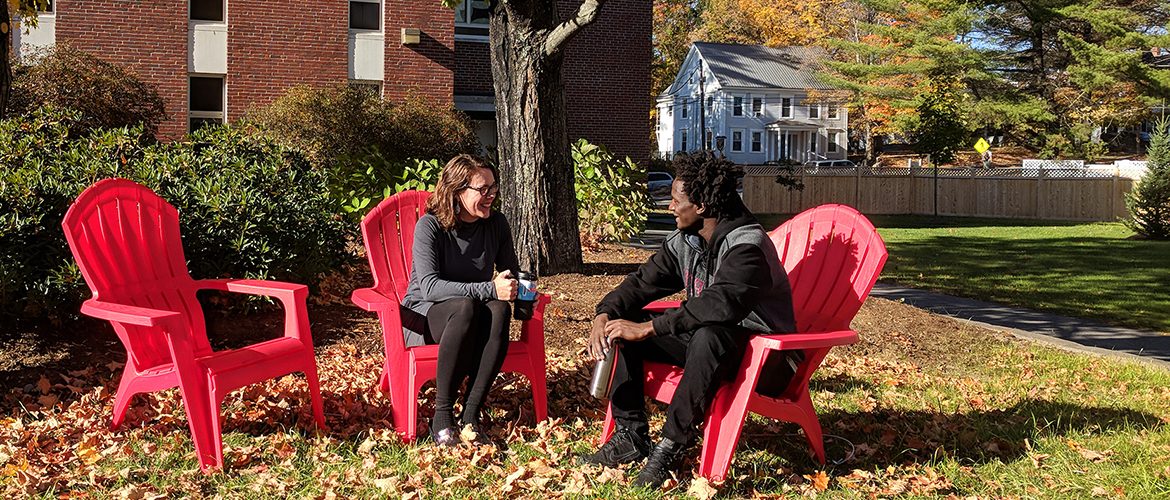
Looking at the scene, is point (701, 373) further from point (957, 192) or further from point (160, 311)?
point (957, 192)

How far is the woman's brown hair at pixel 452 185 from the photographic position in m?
5.05

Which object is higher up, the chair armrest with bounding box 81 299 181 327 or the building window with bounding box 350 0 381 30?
the building window with bounding box 350 0 381 30

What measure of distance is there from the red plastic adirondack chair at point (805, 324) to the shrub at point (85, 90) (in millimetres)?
11115

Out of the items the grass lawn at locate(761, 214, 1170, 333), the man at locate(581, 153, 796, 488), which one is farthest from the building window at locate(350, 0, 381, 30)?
the man at locate(581, 153, 796, 488)

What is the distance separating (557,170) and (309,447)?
184 inches

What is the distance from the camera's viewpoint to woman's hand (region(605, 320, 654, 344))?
436 centimetres

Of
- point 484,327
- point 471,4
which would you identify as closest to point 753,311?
point 484,327

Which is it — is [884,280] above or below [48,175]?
below

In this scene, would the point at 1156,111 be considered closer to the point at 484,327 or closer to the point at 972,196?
the point at 972,196

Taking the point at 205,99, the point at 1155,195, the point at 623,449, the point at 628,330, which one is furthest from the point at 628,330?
the point at 1155,195

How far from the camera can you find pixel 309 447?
4719 millimetres

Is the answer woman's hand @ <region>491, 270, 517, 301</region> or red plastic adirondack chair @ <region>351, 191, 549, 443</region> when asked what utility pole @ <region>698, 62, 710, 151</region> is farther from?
woman's hand @ <region>491, 270, 517, 301</region>

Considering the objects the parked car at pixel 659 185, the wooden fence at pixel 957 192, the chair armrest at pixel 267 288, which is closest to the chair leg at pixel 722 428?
the chair armrest at pixel 267 288

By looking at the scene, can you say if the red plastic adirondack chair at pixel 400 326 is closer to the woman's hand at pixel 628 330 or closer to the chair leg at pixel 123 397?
the woman's hand at pixel 628 330
